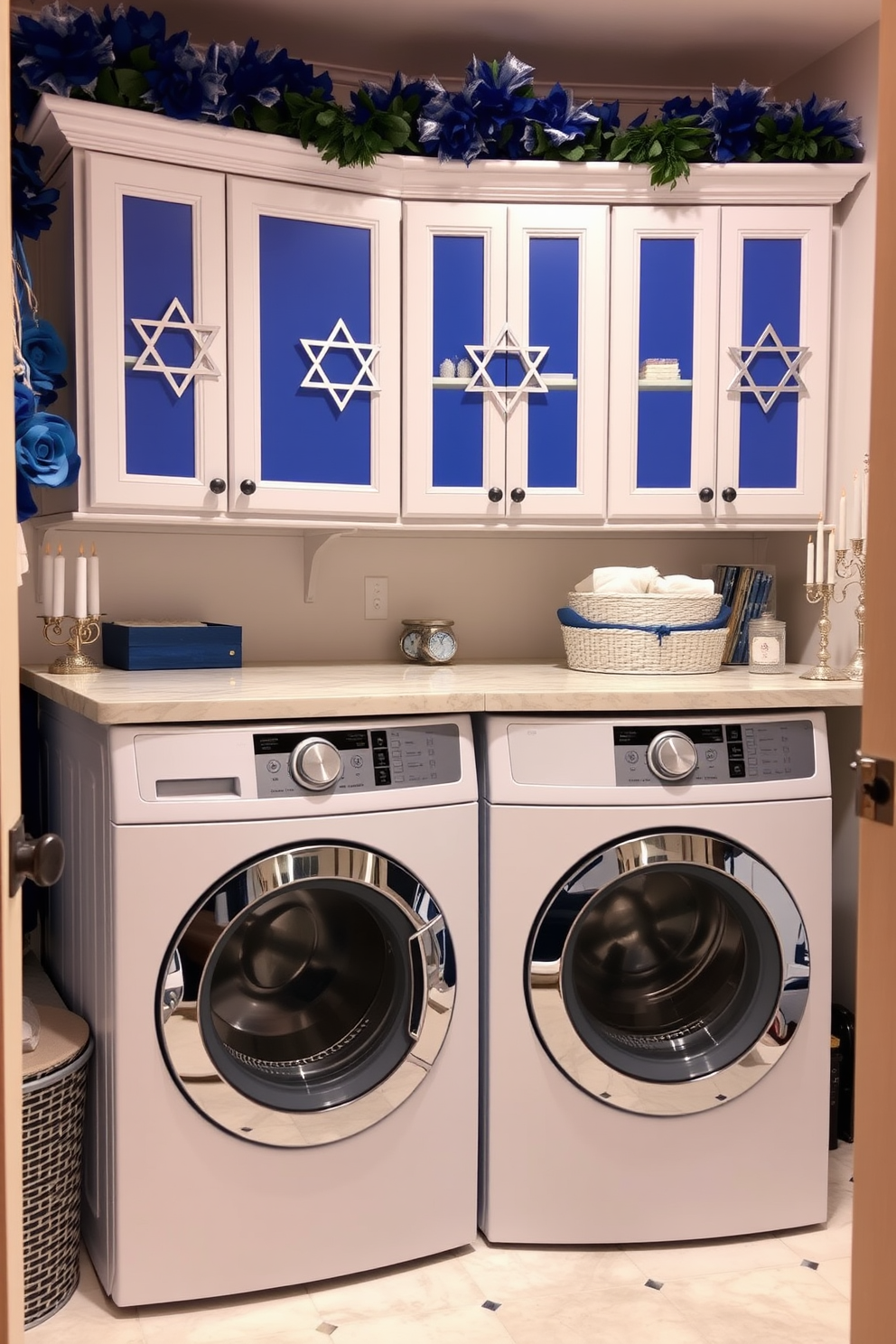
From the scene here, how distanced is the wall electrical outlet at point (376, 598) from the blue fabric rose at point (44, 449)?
37.3 inches

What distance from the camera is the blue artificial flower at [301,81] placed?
254 centimetres

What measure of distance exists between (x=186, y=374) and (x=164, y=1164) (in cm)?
149

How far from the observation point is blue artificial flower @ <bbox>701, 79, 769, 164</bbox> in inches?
107

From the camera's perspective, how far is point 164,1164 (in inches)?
84.4

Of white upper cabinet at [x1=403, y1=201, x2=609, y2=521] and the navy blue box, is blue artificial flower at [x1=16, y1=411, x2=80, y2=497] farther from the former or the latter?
white upper cabinet at [x1=403, y1=201, x2=609, y2=521]

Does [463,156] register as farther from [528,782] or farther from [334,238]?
[528,782]

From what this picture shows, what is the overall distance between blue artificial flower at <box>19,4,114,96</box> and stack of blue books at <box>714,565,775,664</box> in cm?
175

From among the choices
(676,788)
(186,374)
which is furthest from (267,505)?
(676,788)

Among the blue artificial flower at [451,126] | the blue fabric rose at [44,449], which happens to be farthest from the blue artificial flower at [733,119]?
the blue fabric rose at [44,449]

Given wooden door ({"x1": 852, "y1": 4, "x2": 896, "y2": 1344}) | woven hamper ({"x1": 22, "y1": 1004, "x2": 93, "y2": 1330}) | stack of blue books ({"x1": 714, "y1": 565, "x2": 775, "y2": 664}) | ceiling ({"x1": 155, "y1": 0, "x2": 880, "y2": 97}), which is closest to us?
wooden door ({"x1": 852, "y1": 4, "x2": 896, "y2": 1344})

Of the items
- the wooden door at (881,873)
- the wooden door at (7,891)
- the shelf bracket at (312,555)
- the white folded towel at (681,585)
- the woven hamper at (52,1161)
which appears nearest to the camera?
the wooden door at (7,891)

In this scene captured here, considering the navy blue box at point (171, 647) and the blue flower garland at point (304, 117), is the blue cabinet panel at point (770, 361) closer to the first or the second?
the blue flower garland at point (304, 117)

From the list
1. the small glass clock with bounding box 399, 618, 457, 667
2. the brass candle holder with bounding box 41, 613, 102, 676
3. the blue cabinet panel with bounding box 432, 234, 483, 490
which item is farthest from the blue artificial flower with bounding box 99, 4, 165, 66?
the small glass clock with bounding box 399, 618, 457, 667

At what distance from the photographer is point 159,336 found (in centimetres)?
253
